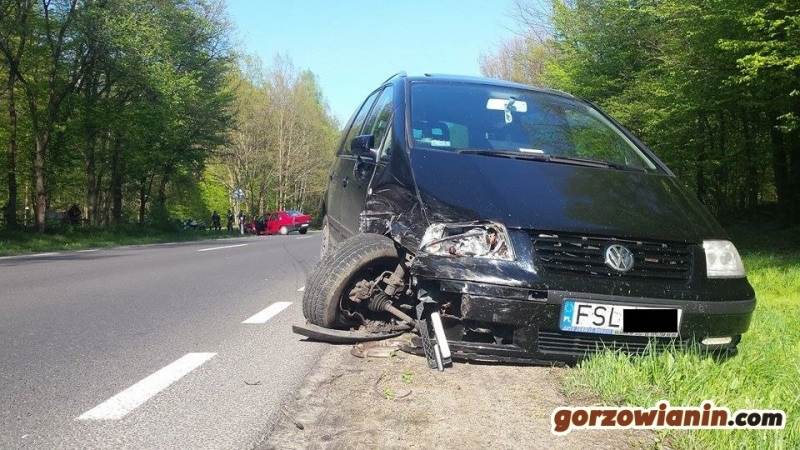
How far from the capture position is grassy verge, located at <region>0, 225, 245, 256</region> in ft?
59.9

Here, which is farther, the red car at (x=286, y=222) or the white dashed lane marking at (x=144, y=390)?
the red car at (x=286, y=222)

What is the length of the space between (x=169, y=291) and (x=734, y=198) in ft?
81.4

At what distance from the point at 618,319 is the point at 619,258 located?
0.30m

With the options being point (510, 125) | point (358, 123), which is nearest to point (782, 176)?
point (358, 123)

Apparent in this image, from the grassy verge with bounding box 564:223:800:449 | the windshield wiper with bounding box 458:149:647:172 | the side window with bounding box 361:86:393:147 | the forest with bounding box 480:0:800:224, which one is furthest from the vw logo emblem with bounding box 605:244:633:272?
→ the forest with bounding box 480:0:800:224

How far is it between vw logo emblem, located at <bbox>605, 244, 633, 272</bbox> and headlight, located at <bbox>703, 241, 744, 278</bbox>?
51 cm

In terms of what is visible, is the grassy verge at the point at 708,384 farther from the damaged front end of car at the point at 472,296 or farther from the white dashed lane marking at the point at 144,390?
the white dashed lane marking at the point at 144,390

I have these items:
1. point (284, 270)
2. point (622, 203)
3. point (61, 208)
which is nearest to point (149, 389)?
point (622, 203)

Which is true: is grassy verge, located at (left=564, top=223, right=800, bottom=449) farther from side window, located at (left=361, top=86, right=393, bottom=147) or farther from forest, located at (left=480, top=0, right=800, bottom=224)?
forest, located at (left=480, top=0, right=800, bottom=224)

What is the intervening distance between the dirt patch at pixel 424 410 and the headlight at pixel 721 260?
1.02m

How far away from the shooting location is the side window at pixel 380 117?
4766mm

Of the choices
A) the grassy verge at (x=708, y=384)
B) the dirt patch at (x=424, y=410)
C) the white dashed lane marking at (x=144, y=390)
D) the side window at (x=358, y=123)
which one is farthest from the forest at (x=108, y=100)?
the grassy verge at (x=708, y=384)

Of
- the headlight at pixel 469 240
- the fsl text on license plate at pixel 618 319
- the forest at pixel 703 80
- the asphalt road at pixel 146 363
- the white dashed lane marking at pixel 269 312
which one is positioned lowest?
the white dashed lane marking at pixel 269 312

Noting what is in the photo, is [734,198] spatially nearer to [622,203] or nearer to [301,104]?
[622,203]
